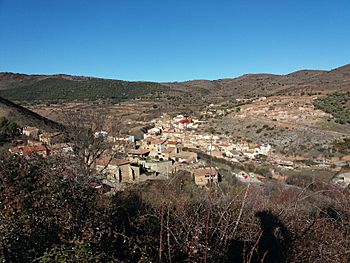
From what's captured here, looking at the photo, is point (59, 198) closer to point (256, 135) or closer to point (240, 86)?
point (256, 135)

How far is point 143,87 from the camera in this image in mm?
93688

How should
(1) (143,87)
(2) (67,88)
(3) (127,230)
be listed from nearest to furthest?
(3) (127,230), (2) (67,88), (1) (143,87)

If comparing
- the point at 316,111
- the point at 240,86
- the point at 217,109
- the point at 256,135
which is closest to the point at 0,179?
the point at 256,135

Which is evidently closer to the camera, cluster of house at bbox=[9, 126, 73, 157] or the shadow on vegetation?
the shadow on vegetation

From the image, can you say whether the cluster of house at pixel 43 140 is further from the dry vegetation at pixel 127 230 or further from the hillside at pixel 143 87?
the hillside at pixel 143 87

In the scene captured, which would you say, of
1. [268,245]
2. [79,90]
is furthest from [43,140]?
[79,90]

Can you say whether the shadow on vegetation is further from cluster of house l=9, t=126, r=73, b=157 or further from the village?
the village

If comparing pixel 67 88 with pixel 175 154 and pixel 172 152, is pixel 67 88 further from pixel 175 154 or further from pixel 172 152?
pixel 175 154

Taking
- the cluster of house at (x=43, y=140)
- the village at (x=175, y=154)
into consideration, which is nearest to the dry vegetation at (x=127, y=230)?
the cluster of house at (x=43, y=140)

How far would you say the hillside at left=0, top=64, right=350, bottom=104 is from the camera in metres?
68.5

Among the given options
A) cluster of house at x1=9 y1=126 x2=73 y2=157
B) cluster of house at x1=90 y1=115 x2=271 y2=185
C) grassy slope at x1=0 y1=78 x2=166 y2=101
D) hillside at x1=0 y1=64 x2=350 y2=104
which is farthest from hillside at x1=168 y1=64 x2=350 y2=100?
cluster of house at x1=9 y1=126 x2=73 y2=157

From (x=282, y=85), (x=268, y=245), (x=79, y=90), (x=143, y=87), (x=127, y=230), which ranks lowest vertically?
(x=268, y=245)

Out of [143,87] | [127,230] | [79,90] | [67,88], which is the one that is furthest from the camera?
[143,87]

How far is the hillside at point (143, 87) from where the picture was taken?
6850 centimetres
